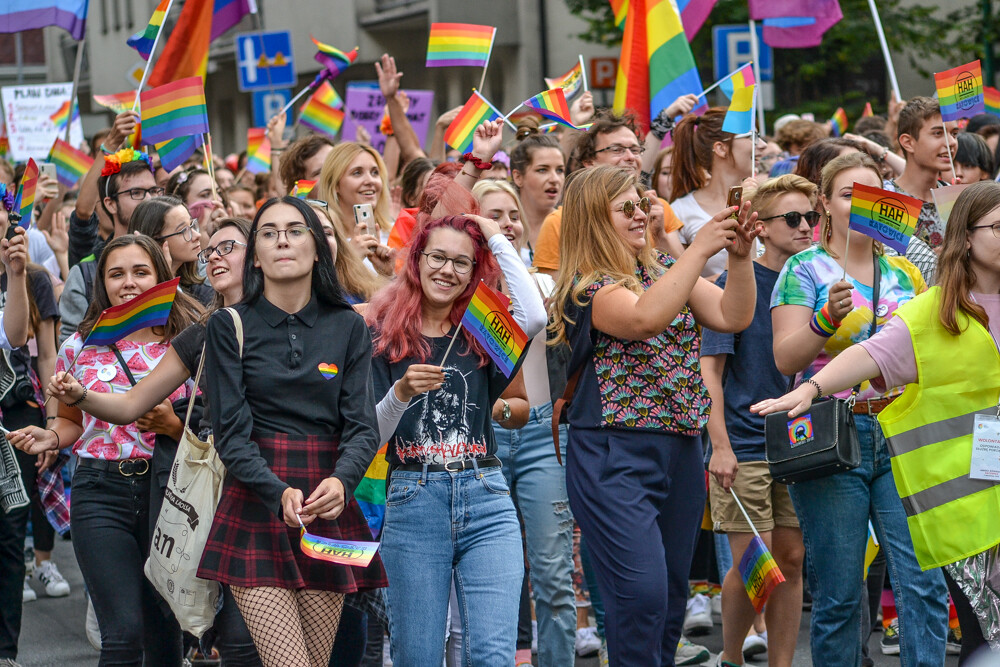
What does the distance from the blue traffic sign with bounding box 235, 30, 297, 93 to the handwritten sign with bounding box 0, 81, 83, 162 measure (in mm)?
1966

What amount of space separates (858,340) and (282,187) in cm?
434

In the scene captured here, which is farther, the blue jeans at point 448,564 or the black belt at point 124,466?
the black belt at point 124,466

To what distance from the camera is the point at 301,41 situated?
29156mm

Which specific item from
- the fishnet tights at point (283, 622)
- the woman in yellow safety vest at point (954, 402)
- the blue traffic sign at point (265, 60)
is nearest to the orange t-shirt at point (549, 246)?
the woman in yellow safety vest at point (954, 402)

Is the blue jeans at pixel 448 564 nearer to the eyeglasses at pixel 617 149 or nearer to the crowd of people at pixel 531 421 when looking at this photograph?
the crowd of people at pixel 531 421

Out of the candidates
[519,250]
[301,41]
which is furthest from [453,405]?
[301,41]

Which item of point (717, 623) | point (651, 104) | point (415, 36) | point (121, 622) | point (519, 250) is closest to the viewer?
point (121, 622)

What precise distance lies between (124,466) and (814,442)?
2.60 metres

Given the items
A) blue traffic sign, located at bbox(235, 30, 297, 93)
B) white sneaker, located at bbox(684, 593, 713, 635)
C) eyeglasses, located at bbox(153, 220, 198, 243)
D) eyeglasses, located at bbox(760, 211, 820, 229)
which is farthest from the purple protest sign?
eyeglasses, located at bbox(760, 211, 820, 229)

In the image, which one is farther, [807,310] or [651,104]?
[651,104]

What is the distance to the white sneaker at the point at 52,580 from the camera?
8508 millimetres

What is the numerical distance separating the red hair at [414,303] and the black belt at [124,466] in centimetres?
107

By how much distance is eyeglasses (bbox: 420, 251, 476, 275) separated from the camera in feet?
15.9

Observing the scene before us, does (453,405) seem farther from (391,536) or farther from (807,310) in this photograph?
(807,310)
